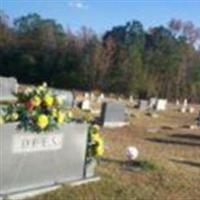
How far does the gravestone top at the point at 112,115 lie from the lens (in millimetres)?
22500

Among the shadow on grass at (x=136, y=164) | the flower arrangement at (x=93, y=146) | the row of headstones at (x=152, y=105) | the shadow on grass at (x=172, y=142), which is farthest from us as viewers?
the row of headstones at (x=152, y=105)

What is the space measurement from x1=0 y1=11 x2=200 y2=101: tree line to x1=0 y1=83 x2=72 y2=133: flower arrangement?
53.8 metres

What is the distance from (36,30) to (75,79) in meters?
12.3

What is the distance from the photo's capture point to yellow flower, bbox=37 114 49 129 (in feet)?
28.6

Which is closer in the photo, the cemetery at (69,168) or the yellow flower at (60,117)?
the cemetery at (69,168)

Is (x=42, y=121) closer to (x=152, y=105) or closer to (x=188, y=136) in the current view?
(x=188, y=136)

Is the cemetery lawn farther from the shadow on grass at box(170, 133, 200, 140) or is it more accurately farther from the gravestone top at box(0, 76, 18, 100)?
the gravestone top at box(0, 76, 18, 100)

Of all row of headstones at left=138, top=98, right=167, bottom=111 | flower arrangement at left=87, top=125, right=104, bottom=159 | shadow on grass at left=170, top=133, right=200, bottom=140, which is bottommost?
shadow on grass at left=170, top=133, right=200, bottom=140

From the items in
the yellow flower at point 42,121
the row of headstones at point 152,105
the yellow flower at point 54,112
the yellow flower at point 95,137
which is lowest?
the row of headstones at point 152,105

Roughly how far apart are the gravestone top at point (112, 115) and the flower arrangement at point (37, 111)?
13.0 meters

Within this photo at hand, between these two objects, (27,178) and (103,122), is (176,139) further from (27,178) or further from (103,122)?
(27,178)

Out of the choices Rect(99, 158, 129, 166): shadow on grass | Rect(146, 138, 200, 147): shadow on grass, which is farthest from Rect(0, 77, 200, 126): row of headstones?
Rect(99, 158, 129, 166): shadow on grass

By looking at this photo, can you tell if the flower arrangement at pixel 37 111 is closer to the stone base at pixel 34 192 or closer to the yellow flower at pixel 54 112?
the yellow flower at pixel 54 112

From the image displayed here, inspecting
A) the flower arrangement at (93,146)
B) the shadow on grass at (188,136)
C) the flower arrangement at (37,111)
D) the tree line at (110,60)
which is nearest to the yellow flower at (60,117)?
the flower arrangement at (37,111)
